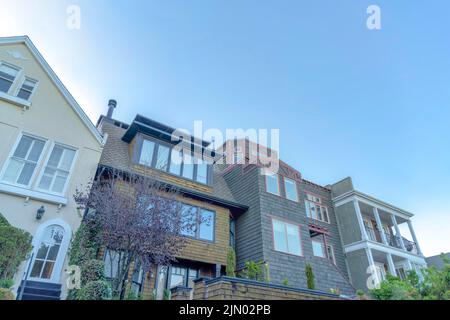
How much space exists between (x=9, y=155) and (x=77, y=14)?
216 inches

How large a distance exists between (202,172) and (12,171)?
312 inches

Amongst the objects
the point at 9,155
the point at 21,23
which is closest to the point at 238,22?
the point at 21,23

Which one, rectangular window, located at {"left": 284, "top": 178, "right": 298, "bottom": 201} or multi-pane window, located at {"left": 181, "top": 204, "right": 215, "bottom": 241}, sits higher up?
rectangular window, located at {"left": 284, "top": 178, "right": 298, "bottom": 201}

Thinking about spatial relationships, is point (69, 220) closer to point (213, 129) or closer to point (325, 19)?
point (213, 129)

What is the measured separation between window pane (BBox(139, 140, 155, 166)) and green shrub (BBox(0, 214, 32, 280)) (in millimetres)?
5510

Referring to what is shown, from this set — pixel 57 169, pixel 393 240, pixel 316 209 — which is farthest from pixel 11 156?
pixel 393 240

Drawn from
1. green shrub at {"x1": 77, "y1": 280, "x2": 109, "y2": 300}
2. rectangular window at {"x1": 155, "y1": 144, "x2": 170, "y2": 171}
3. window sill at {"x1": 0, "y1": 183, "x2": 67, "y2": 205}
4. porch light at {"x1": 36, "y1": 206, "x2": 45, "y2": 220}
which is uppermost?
rectangular window at {"x1": 155, "y1": 144, "x2": 170, "y2": 171}

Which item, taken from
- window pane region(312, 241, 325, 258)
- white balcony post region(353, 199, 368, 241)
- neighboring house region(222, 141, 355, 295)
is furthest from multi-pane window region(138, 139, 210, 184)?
white balcony post region(353, 199, 368, 241)

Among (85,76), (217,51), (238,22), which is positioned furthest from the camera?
(217,51)

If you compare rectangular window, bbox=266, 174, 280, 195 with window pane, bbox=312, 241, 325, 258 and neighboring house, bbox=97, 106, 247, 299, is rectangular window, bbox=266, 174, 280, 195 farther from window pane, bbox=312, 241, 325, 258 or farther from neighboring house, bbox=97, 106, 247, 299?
window pane, bbox=312, 241, 325, 258

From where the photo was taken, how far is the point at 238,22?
13633 mm

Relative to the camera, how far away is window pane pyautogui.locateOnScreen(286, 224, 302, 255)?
14094 millimetres

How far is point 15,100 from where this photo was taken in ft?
33.4

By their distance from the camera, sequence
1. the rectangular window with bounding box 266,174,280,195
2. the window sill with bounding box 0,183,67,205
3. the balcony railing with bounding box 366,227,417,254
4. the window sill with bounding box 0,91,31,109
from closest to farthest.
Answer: the window sill with bounding box 0,183,67,205 → the window sill with bounding box 0,91,31,109 → the rectangular window with bounding box 266,174,280,195 → the balcony railing with bounding box 366,227,417,254
